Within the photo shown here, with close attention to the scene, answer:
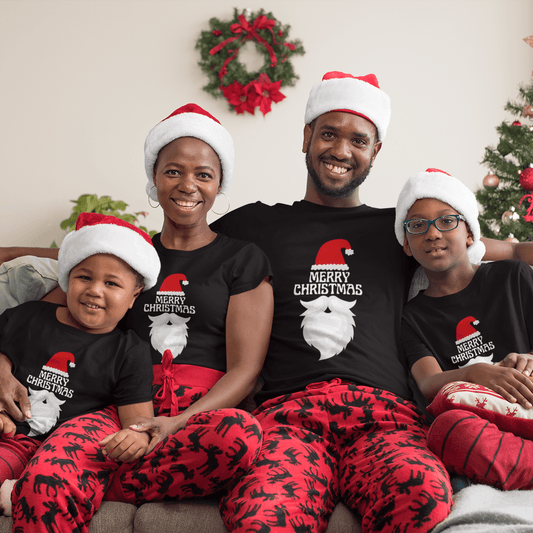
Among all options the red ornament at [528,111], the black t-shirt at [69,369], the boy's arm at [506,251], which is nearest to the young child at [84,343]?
the black t-shirt at [69,369]

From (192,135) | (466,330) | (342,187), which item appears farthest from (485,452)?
(192,135)

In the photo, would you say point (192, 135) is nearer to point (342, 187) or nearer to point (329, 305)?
point (342, 187)

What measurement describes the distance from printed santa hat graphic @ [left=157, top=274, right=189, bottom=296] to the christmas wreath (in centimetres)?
207

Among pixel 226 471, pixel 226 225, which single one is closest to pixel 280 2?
pixel 226 225

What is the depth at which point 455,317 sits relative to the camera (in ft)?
4.63

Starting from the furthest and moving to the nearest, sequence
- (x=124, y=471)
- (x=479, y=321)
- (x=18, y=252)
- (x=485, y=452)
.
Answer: (x=18, y=252) → (x=479, y=321) → (x=124, y=471) → (x=485, y=452)

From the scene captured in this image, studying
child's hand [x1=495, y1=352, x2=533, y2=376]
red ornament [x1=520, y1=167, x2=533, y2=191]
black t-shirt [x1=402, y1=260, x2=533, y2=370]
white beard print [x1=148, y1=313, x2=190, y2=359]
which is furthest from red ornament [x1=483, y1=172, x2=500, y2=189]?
white beard print [x1=148, y1=313, x2=190, y2=359]

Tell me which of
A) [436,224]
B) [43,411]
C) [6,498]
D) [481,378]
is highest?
[436,224]

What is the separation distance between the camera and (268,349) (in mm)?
1521

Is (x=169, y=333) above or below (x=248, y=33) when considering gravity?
below

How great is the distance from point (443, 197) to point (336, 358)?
55cm

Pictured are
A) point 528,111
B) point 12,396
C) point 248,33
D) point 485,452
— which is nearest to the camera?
point 485,452

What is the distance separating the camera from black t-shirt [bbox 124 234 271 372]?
142cm

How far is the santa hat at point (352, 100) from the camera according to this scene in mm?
1677
